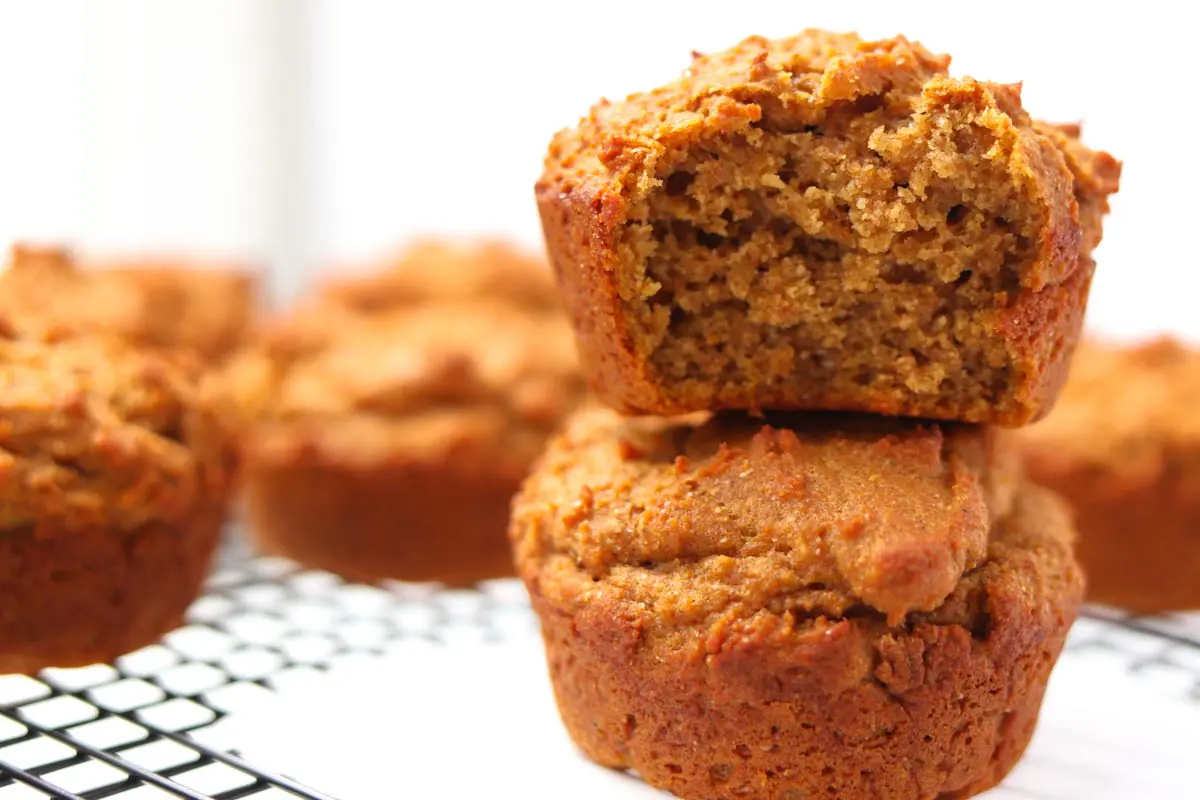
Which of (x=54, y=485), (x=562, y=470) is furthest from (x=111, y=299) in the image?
(x=562, y=470)

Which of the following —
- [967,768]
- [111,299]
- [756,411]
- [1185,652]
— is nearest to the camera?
[967,768]

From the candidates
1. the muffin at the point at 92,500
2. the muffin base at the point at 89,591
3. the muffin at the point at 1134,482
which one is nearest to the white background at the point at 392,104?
the muffin at the point at 1134,482

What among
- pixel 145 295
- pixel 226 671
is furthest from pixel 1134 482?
pixel 145 295

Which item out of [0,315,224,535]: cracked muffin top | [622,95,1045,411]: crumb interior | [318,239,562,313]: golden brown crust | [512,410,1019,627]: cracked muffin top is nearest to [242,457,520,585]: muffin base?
[0,315,224,535]: cracked muffin top

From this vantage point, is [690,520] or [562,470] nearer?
[690,520]

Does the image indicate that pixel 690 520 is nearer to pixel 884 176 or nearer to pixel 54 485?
pixel 884 176

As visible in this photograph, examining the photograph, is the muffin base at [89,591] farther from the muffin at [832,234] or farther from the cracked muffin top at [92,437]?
the muffin at [832,234]

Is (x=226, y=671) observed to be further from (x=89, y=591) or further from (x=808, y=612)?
(x=808, y=612)
